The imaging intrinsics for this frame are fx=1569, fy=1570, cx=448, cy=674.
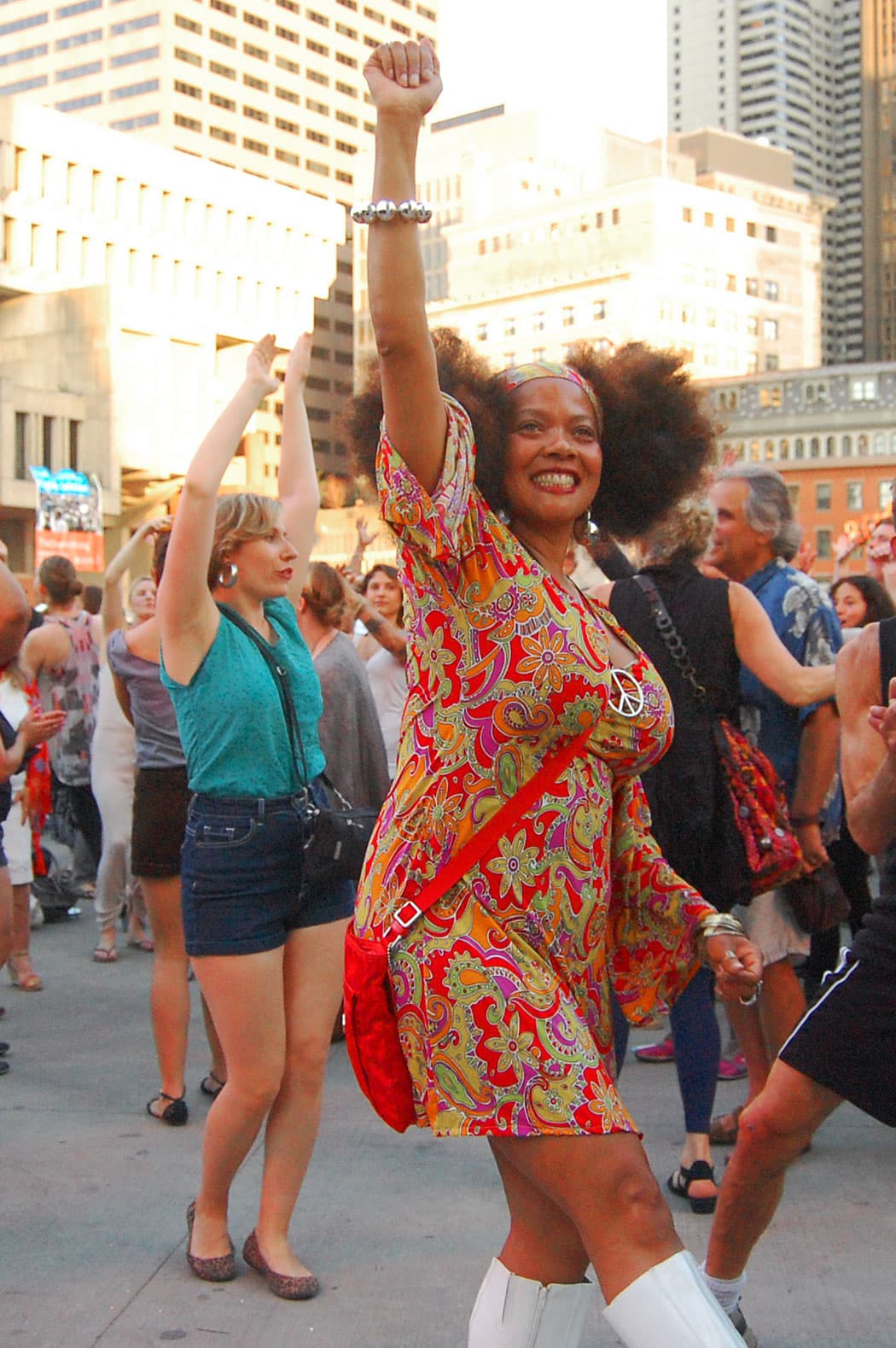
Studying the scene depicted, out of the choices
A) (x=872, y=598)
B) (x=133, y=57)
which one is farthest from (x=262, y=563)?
(x=133, y=57)

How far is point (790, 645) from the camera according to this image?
17.5 feet

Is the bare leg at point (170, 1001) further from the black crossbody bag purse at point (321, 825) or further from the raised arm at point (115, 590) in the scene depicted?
the raised arm at point (115, 590)

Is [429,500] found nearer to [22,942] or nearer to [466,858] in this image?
[466,858]

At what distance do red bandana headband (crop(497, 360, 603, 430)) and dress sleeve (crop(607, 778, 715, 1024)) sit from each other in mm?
712

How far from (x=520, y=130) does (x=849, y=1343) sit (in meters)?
150

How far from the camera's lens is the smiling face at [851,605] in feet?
25.1

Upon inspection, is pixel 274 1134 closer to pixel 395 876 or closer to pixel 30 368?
pixel 395 876

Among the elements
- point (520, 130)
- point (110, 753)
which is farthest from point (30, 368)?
point (520, 130)

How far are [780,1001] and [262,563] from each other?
2.15 meters

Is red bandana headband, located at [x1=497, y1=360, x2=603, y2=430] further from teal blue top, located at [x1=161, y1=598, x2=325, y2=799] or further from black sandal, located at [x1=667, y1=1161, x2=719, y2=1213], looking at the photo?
black sandal, located at [x1=667, y1=1161, x2=719, y2=1213]

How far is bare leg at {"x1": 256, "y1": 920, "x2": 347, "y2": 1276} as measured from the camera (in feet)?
13.1

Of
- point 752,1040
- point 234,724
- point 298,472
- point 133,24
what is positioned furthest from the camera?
point 133,24

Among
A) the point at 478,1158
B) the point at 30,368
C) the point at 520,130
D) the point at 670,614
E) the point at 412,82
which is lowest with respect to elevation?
the point at 478,1158

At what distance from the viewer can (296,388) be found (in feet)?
14.9
